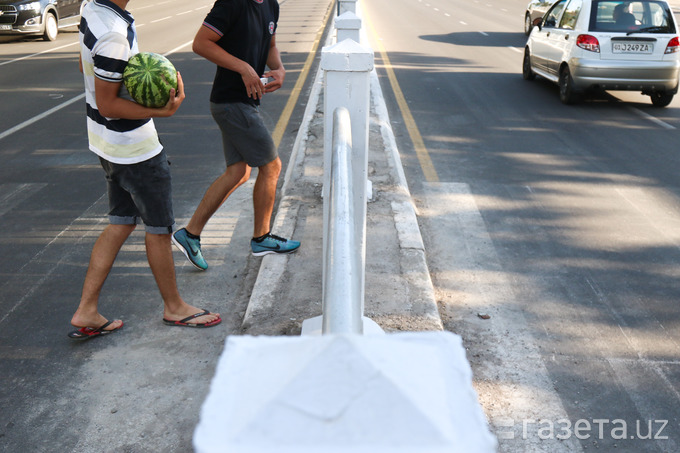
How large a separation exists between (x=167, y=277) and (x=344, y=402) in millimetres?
3547

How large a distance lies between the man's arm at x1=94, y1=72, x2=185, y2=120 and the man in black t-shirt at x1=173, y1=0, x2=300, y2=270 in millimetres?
1022

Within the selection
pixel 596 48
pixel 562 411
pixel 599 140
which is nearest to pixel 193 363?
pixel 562 411

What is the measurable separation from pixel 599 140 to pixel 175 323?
273 inches

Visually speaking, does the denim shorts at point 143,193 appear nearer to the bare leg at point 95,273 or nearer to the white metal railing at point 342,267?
the bare leg at point 95,273

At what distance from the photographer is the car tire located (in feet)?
37.2

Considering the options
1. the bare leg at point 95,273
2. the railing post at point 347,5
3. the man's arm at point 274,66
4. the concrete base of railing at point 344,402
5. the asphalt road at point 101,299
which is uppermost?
the concrete base of railing at point 344,402

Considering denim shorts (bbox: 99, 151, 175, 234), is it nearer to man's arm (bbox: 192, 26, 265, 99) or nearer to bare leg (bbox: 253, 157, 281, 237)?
man's arm (bbox: 192, 26, 265, 99)

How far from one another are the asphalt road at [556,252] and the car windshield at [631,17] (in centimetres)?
125

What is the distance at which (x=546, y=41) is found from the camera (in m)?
12.7

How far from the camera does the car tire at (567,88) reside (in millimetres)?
11330

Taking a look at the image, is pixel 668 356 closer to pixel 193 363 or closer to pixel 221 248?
pixel 193 363

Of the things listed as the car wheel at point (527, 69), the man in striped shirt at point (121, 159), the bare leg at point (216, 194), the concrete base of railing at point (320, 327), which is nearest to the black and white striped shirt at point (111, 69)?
the man in striped shirt at point (121, 159)

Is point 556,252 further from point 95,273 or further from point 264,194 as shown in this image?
point 95,273

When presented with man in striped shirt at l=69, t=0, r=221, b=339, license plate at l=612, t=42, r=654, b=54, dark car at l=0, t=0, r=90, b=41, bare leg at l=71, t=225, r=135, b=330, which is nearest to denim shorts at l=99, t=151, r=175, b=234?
man in striped shirt at l=69, t=0, r=221, b=339
